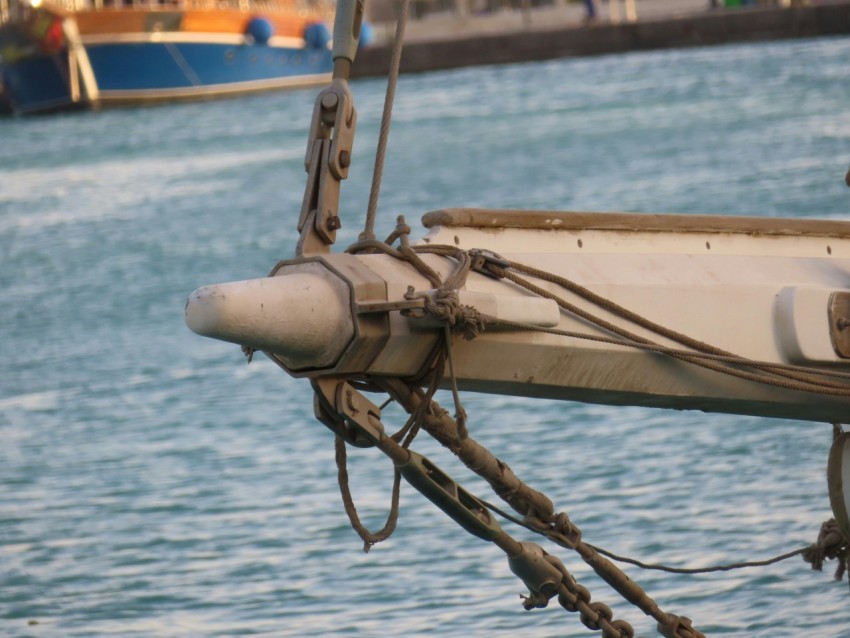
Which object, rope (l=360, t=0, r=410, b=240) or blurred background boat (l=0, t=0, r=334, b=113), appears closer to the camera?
rope (l=360, t=0, r=410, b=240)

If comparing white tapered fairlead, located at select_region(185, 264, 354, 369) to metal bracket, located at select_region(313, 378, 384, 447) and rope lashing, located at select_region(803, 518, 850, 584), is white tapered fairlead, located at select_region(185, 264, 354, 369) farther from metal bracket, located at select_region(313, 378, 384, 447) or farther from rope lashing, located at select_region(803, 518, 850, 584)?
rope lashing, located at select_region(803, 518, 850, 584)

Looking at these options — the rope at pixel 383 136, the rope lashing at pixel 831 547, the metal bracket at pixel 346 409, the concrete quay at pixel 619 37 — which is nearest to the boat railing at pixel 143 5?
the concrete quay at pixel 619 37

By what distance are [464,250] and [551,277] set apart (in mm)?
237

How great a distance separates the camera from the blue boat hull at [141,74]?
5019 centimetres

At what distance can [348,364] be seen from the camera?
4.22 meters

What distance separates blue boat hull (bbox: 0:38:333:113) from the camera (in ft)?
165

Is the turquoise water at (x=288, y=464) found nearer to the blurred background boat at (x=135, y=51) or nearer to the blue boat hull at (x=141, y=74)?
the blurred background boat at (x=135, y=51)

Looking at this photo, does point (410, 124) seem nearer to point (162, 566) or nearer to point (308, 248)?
point (162, 566)

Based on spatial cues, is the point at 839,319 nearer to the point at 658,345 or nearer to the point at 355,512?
the point at 658,345

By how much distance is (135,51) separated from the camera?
1981 inches

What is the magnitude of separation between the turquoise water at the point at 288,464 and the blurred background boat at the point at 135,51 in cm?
2277

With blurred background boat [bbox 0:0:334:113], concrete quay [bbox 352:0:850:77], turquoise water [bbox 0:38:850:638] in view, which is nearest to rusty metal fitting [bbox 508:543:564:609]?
turquoise water [bbox 0:38:850:638]

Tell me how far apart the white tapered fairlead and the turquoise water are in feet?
10.5

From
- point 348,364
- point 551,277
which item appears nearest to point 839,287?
point 551,277
